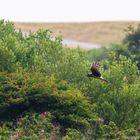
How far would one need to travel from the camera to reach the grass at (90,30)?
121000mm

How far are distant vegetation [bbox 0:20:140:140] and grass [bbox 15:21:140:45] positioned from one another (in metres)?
80.8

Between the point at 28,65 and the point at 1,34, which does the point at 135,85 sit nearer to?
the point at 28,65

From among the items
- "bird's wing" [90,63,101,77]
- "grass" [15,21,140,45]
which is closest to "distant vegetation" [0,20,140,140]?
"bird's wing" [90,63,101,77]

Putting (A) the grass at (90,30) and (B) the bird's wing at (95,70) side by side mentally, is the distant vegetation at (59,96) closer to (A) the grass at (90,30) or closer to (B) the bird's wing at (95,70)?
(B) the bird's wing at (95,70)

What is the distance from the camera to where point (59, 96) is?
31.0m

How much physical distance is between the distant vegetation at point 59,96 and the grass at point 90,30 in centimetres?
8081

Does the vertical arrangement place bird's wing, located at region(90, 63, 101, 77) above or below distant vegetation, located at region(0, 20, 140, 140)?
above

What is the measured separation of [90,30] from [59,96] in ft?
317

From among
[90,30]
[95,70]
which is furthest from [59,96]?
[90,30]

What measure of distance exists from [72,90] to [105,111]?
1801 millimetres

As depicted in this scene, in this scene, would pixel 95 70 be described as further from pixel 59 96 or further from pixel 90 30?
pixel 90 30

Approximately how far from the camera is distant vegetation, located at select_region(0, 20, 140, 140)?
97.4 ft

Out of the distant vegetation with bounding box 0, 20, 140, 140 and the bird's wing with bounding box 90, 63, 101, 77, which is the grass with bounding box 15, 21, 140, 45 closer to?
the distant vegetation with bounding box 0, 20, 140, 140

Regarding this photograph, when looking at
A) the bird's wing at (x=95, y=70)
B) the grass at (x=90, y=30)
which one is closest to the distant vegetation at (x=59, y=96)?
the bird's wing at (x=95, y=70)
